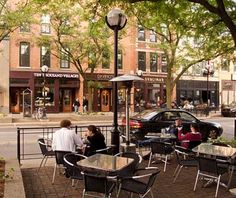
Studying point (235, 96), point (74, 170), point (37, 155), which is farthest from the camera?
point (235, 96)

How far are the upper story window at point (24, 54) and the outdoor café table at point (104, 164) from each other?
34.3 m

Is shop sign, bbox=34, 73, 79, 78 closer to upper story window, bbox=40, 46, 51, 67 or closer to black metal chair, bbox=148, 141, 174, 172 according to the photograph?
upper story window, bbox=40, 46, 51, 67

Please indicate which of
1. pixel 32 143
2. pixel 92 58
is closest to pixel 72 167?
pixel 32 143

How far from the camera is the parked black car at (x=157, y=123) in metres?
15.7

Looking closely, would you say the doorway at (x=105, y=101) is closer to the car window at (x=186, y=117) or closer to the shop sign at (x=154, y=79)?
the shop sign at (x=154, y=79)

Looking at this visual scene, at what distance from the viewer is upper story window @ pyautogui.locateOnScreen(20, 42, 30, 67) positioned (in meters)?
40.2

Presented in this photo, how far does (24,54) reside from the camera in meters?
40.4

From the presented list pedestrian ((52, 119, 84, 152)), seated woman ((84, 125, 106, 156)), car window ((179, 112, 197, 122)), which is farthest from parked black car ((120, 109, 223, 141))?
pedestrian ((52, 119, 84, 152))

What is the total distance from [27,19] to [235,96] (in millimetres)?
38248

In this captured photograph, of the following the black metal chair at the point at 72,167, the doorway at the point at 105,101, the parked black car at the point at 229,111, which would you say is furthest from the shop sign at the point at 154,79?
the black metal chair at the point at 72,167

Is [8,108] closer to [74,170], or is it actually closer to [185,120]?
[185,120]

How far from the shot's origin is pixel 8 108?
3922cm

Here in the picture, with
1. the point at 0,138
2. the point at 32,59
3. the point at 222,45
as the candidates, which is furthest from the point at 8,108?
the point at 222,45

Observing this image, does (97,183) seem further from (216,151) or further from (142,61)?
(142,61)
